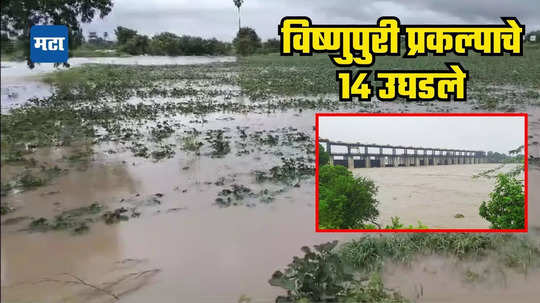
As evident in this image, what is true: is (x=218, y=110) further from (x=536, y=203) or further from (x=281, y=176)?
(x=536, y=203)

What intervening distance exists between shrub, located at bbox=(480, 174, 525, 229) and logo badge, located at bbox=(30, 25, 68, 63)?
3043 mm

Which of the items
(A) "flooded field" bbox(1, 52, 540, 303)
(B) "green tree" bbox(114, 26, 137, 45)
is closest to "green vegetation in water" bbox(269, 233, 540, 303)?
(A) "flooded field" bbox(1, 52, 540, 303)

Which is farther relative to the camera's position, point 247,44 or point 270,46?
point 270,46

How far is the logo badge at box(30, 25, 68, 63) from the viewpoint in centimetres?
309

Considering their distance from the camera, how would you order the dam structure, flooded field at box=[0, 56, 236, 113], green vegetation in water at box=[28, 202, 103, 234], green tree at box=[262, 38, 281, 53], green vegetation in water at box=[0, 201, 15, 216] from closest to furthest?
1. flooded field at box=[0, 56, 236, 113]
2. green vegetation in water at box=[0, 201, 15, 216]
3. the dam structure
4. green vegetation in water at box=[28, 202, 103, 234]
5. green tree at box=[262, 38, 281, 53]

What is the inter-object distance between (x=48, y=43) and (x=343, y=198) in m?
2.14

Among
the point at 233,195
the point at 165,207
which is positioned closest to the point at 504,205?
the point at 233,195

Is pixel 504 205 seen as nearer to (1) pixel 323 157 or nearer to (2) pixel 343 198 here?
(2) pixel 343 198

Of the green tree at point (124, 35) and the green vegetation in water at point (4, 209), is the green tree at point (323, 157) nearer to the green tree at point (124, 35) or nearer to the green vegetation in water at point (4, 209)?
the green vegetation in water at point (4, 209)

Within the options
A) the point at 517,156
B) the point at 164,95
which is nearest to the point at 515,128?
the point at 517,156

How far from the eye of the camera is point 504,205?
3.52 meters

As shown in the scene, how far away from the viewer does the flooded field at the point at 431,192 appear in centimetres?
315

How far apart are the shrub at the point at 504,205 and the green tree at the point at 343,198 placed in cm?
86

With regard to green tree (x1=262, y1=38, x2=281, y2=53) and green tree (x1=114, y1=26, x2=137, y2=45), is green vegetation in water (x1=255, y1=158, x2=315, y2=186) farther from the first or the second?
green tree (x1=262, y1=38, x2=281, y2=53)
